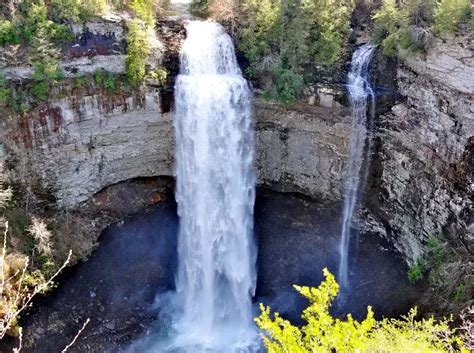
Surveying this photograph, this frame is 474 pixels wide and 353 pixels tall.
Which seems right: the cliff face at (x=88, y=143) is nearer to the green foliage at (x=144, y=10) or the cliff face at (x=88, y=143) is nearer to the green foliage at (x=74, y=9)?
the green foliage at (x=144, y=10)

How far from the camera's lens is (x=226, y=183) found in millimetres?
19422

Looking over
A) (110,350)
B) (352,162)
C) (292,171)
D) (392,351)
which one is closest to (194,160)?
(292,171)

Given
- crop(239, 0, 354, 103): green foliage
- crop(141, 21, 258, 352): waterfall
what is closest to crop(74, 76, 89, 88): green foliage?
crop(141, 21, 258, 352): waterfall

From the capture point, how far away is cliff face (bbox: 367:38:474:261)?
15.6 meters

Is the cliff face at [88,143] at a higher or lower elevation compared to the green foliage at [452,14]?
lower

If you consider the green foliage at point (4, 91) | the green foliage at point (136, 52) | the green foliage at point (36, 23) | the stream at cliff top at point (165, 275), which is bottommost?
the stream at cliff top at point (165, 275)

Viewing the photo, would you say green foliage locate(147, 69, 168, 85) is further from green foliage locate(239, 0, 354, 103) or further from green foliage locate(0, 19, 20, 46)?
green foliage locate(0, 19, 20, 46)

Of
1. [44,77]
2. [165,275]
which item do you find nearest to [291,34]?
[44,77]

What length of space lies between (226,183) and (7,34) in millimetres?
9805

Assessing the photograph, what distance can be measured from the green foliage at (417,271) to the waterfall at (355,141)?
9.82ft

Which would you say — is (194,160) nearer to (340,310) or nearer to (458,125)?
(340,310)

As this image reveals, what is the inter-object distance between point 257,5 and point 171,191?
8913 mm

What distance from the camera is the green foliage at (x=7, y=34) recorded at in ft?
51.9

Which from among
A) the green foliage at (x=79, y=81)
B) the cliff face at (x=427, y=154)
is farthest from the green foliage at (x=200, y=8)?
the cliff face at (x=427, y=154)
